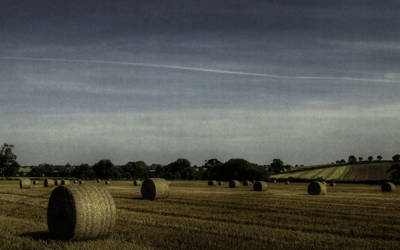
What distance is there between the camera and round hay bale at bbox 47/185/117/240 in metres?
12.4

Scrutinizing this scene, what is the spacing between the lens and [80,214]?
12438mm

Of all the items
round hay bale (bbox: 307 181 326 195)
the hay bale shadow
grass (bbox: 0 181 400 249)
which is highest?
round hay bale (bbox: 307 181 326 195)

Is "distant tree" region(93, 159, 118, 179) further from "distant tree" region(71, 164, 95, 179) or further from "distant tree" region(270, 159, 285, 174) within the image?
"distant tree" region(270, 159, 285, 174)

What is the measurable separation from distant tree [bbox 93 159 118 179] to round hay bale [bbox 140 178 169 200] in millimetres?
82952

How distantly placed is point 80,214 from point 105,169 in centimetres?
9921

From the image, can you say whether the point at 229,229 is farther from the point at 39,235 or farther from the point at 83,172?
the point at 83,172

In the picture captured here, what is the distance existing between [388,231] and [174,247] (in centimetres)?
682

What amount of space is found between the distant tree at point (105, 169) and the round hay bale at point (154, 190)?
272ft

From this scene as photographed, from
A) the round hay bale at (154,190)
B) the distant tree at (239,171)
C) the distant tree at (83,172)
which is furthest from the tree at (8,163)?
the round hay bale at (154,190)

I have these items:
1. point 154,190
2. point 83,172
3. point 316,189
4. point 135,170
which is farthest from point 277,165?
point 154,190

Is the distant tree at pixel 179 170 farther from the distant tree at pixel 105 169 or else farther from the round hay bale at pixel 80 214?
the round hay bale at pixel 80 214

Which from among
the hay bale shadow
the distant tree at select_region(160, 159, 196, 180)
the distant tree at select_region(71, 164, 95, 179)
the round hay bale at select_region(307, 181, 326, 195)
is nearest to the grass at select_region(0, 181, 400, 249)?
the hay bale shadow

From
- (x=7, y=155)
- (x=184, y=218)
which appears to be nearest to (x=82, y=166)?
(x=7, y=155)

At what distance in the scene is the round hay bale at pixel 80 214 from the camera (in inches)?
489
